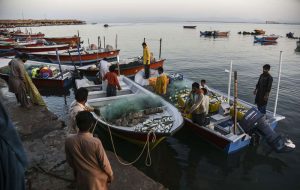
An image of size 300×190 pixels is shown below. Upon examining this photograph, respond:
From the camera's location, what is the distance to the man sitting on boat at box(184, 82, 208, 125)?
8.98 m

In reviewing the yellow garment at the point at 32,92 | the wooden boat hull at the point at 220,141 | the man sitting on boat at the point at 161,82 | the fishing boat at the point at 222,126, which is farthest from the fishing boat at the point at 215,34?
the yellow garment at the point at 32,92

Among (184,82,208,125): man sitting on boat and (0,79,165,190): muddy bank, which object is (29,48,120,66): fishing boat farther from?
(184,82,208,125): man sitting on boat

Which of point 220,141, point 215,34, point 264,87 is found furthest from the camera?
point 215,34

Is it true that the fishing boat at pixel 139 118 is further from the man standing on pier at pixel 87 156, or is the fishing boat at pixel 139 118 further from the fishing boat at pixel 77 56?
the fishing boat at pixel 77 56

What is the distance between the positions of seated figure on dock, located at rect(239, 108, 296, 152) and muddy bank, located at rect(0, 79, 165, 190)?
4833mm

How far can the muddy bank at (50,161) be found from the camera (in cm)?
545

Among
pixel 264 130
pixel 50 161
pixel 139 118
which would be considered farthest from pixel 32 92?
pixel 264 130

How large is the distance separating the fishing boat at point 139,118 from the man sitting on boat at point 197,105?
0.60 m

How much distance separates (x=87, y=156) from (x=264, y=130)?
718cm

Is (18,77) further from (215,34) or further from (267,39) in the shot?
(215,34)

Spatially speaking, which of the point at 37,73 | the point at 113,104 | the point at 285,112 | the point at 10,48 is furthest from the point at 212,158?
the point at 10,48

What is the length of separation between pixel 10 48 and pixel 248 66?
1210 inches

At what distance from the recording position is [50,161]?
620cm

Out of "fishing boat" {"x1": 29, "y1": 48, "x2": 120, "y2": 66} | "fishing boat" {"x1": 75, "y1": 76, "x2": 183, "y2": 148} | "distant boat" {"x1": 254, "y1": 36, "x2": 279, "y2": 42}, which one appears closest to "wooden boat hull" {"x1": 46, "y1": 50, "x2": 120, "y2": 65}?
"fishing boat" {"x1": 29, "y1": 48, "x2": 120, "y2": 66}
